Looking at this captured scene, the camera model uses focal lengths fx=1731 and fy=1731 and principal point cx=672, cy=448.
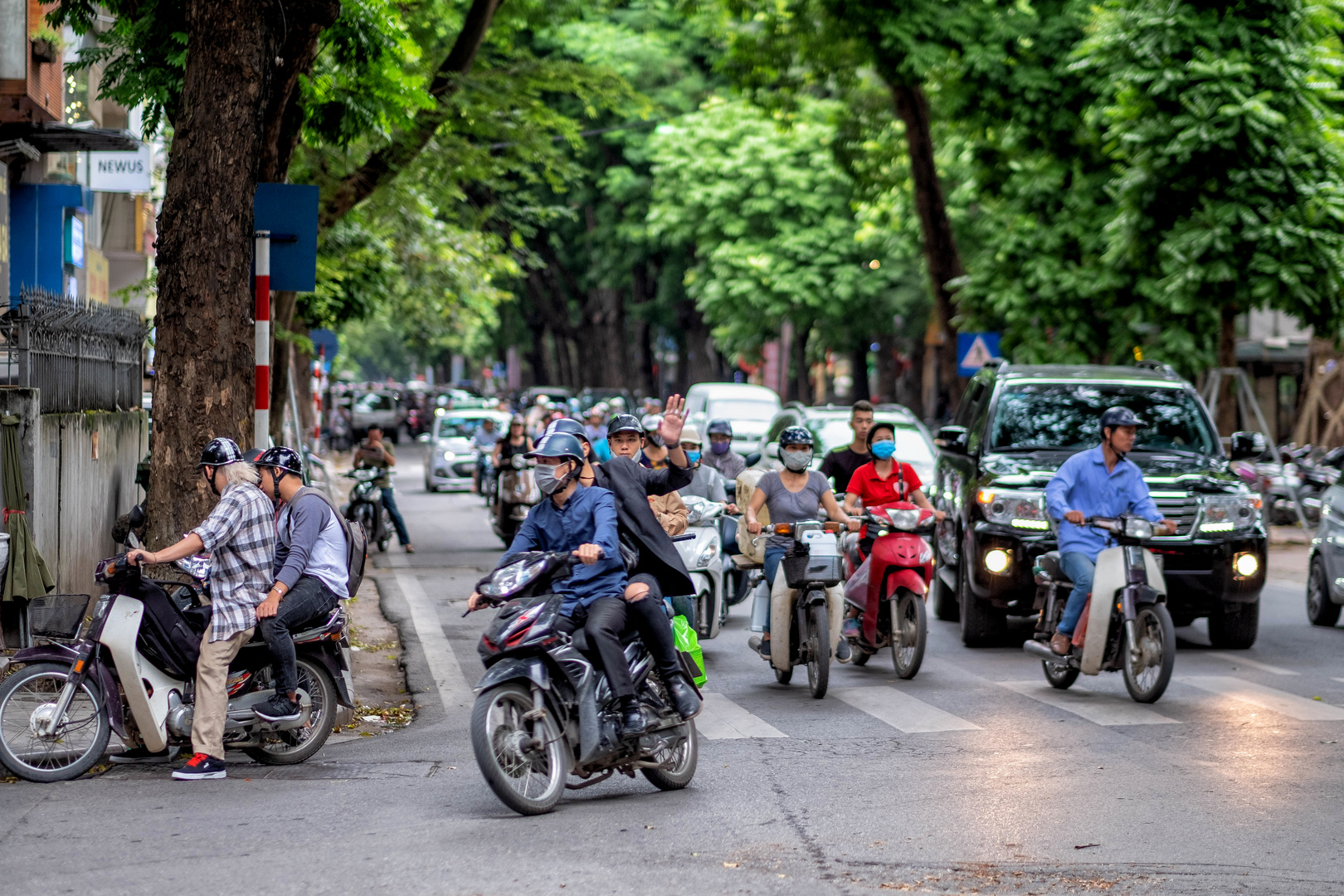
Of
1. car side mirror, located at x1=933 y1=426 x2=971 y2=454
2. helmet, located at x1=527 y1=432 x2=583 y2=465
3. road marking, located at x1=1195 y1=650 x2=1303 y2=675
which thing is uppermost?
helmet, located at x1=527 y1=432 x2=583 y2=465

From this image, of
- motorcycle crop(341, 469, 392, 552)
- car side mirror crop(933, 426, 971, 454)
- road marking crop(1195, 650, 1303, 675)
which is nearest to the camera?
road marking crop(1195, 650, 1303, 675)

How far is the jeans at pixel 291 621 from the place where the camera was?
834 centimetres

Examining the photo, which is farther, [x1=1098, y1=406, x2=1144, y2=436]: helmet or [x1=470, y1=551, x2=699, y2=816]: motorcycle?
[x1=1098, y1=406, x2=1144, y2=436]: helmet

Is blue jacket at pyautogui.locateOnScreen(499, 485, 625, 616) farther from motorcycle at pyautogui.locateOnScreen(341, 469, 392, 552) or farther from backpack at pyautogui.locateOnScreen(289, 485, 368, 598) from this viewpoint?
motorcycle at pyautogui.locateOnScreen(341, 469, 392, 552)

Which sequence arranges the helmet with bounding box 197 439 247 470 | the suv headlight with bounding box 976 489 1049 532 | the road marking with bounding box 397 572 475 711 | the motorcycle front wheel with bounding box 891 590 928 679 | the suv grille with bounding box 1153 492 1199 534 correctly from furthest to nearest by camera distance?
the suv headlight with bounding box 976 489 1049 532 < the suv grille with bounding box 1153 492 1199 534 < the motorcycle front wheel with bounding box 891 590 928 679 < the road marking with bounding box 397 572 475 711 < the helmet with bounding box 197 439 247 470

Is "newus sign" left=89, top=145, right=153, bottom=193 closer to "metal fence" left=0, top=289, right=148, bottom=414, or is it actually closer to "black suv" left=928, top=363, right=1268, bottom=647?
"metal fence" left=0, top=289, right=148, bottom=414

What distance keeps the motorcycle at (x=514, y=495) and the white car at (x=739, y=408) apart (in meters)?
8.33

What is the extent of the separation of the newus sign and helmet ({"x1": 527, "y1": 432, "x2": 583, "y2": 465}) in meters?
17.0

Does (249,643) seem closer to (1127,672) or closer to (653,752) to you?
(653,752)

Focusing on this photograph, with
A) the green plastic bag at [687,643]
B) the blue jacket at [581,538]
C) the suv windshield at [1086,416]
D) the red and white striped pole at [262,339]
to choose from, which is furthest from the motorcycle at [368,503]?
the blue jacket at [581,538]

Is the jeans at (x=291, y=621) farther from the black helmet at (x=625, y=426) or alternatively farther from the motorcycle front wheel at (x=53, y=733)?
the black helmet at (x=625, y=426)

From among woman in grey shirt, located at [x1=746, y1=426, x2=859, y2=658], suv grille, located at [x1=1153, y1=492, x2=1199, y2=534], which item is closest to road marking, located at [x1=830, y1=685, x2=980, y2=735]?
woman in grey shirt, located at [x1=746, y1=426, x2=859, y2=658]

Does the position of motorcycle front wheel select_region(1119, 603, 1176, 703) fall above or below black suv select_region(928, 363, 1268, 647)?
below

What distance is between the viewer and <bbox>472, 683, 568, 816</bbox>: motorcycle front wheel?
274 inches
